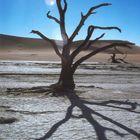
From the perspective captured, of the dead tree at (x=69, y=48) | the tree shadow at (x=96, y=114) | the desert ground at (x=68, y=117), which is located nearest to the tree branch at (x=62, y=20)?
the dead tree at (x=69, y=48)

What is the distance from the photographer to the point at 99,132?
227 inches

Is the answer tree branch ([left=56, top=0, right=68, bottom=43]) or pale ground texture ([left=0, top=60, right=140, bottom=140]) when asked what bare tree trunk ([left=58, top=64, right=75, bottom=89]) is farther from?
pale ground texture ([left=0, top=60, right=140, bottom=140])

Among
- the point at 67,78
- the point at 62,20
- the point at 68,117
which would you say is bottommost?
the point at 68,117

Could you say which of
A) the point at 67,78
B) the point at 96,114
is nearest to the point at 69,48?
the point at 67,78

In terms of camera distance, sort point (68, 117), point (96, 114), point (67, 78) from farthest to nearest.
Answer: point (67, 78), point (96, 114), point (68, 117)

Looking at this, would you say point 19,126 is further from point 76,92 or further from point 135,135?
point 76,92

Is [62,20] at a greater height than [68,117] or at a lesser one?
greater

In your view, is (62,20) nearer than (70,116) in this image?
No

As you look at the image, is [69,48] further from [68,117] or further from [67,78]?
[68,117]

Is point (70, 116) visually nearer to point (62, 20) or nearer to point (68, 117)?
point (68, 117)

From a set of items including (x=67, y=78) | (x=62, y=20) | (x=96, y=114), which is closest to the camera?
(x=96, y=114)

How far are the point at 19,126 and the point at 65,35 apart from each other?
602cm

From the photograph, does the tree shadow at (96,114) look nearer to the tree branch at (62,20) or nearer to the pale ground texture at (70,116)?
the pale ground texture at (70,116)

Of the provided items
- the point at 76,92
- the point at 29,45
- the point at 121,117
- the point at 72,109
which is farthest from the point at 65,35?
the point at 29,45
